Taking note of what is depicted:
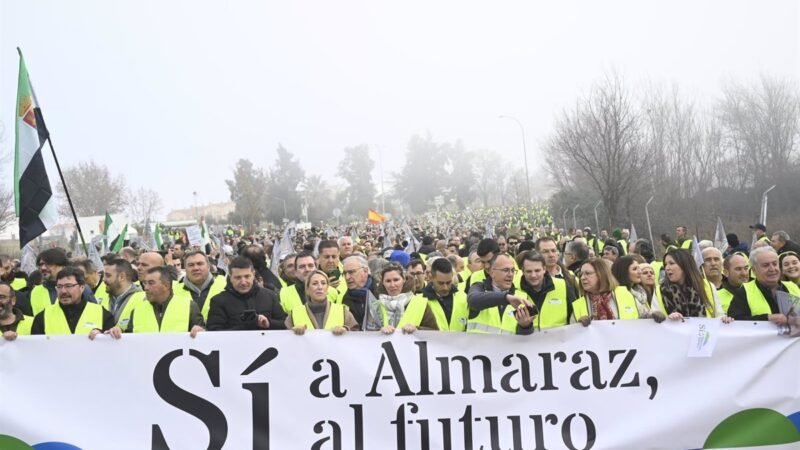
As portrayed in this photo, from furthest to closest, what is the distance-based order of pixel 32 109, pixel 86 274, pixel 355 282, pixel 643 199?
pixel 643 199 < pixel 32 109 < pixel 86 274 < pixel 355 282

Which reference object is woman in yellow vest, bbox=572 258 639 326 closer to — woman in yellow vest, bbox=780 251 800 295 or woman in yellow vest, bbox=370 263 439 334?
woman in yellow vest, bbox=370 263 439 334

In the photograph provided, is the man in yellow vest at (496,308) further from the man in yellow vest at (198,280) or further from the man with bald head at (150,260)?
the man with bald head at (150,260)

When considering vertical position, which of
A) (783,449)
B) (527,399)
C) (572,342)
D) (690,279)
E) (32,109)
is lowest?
(783,449)

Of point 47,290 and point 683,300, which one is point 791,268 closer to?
point 683,300

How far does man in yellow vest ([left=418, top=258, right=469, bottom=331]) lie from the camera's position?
21.0 ft

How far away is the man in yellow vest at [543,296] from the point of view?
6188mm

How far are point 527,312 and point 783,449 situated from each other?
2190 mm

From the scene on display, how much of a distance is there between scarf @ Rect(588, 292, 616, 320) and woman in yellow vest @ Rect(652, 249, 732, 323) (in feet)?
1.44

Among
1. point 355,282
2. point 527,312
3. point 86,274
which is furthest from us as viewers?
point 86,274

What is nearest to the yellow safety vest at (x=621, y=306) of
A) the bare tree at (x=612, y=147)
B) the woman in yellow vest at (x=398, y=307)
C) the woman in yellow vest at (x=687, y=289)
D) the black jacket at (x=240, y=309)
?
the woman in yellow vest at (x=687, y=289)

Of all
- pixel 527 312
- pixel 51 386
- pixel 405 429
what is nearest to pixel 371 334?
pixel 405 429

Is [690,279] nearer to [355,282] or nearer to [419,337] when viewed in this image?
[419,337]

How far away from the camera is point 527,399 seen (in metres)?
5.77

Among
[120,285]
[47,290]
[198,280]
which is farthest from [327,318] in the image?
[47,290]
